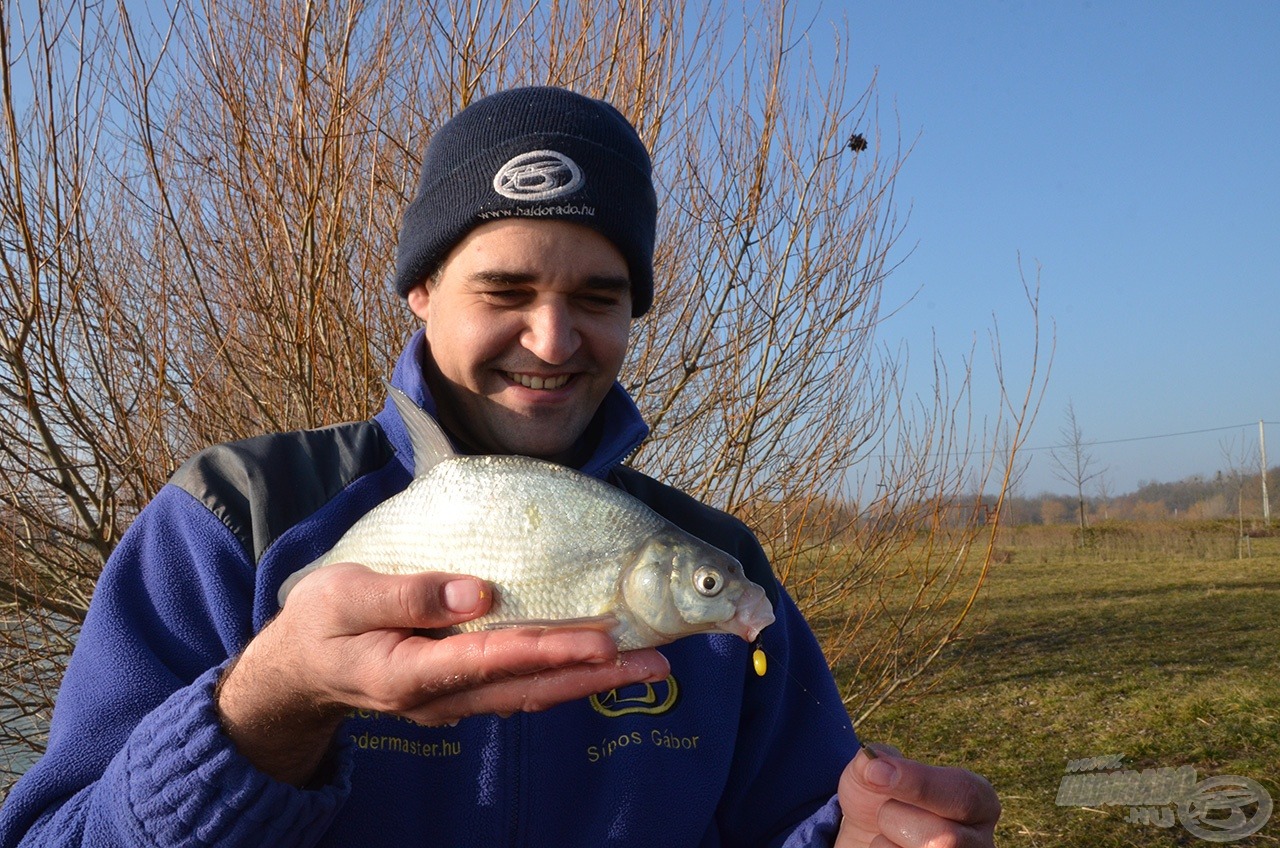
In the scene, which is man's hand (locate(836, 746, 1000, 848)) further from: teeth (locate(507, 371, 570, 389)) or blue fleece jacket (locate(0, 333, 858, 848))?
teeth (locate(507, 371, 570, 389))

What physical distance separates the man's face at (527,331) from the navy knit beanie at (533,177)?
42mm

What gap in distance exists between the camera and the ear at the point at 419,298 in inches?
94.1

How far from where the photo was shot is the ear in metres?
2.39

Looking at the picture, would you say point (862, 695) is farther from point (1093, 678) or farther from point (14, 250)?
point (1093, 678)

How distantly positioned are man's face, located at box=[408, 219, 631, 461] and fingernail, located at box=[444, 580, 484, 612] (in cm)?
78

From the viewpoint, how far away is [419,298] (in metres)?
2.41

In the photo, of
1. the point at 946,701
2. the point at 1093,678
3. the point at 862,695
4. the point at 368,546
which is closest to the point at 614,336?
the point at 368,546

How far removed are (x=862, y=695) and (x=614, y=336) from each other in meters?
4.10

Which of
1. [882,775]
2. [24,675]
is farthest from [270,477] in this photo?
[24,675]

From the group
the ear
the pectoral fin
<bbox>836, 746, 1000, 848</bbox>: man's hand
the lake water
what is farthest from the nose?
the lake water

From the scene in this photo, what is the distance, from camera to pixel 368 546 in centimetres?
164

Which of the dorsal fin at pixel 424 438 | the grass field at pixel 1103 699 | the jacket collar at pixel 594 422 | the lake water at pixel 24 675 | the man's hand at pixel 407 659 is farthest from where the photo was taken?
the grass field at pixel 1103 699

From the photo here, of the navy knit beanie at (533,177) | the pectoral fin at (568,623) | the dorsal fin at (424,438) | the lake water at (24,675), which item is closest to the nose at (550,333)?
the navy knit beanie at (533,177)

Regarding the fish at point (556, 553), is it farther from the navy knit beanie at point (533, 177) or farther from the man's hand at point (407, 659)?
the navy knit beanie at point (533, 177)
